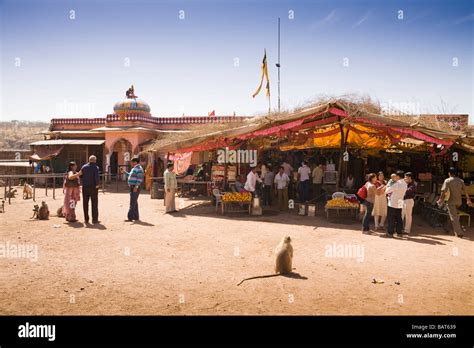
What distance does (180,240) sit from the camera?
811 cm

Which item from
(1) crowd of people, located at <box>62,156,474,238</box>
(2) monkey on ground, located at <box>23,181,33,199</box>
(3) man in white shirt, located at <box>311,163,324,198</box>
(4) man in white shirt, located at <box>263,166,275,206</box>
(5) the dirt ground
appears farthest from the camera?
(2) monkey on ground, located at <box>23,181,33,199</box>

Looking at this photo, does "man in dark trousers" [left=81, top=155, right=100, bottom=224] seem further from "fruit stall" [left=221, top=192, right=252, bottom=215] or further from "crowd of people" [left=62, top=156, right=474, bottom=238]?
"fruit stall" [left=221, top=192, right=252, bottom=215]

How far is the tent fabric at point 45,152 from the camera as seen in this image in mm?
23689

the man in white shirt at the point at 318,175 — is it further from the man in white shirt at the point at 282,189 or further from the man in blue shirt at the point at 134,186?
the man in blue shirt at the point at 134,186

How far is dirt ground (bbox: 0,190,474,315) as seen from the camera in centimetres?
453

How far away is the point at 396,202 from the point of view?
855 centimetres

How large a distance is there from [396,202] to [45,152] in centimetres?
2260

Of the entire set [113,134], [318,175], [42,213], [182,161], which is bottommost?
[42,213]

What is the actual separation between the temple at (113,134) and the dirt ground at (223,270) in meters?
13.5

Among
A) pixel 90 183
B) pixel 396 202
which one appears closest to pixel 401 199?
pixel 396 202

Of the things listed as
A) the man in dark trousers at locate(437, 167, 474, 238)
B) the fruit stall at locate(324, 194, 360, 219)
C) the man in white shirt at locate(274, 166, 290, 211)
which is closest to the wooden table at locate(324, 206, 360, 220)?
the fruit stall at locate(324, 194, 360, 219)

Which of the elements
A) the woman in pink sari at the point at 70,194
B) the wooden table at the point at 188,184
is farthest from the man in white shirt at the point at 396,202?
the wooden table at the point at 188,184

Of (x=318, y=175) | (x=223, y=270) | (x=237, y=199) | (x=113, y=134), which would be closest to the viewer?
(x=223, y=270)

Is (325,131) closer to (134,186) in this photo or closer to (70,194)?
(134,186)
